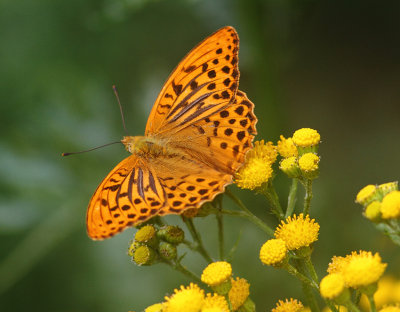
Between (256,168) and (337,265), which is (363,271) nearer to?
(337,265)

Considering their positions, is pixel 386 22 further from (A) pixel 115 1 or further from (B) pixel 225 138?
(B) pixel 225 138

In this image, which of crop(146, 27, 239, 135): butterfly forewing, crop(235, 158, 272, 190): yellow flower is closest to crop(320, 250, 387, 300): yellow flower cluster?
crop(235, 158, 272, 190): yellow flower

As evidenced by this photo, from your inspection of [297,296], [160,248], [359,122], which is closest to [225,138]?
[160,248]

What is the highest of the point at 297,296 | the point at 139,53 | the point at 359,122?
the point at 139,53

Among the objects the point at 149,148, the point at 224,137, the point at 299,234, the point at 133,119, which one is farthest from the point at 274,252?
the point at 133,119

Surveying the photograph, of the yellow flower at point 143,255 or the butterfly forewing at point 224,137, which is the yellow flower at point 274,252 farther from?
the yellow flower at point 143,255

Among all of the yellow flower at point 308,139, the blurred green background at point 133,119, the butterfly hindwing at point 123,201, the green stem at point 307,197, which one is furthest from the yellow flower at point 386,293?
the butterfly hindwing at point 123,201

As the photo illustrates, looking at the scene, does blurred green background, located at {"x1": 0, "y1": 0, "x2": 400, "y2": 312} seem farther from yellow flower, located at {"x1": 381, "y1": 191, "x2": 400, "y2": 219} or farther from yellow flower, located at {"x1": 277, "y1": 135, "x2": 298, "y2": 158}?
yellow flower, located at {"x1": 381, "y1": 191, "x2": 400, "y2": 219}
